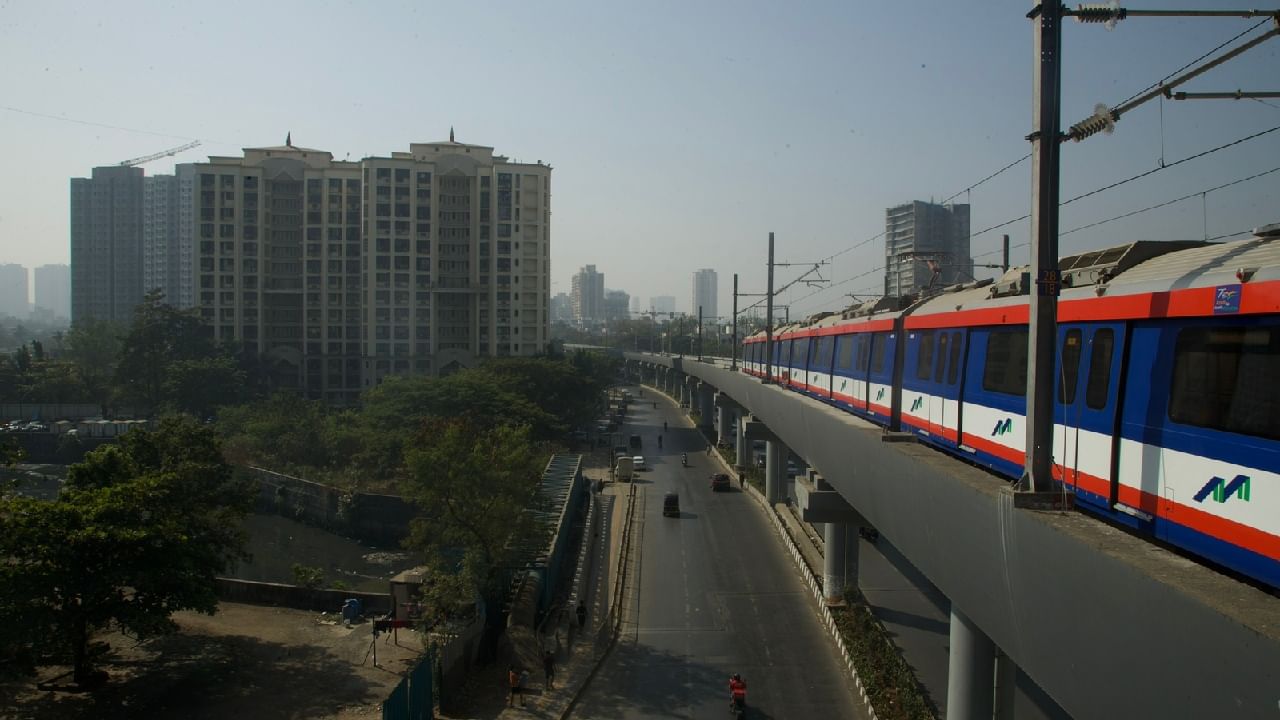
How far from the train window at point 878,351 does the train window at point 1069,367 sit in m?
6.94

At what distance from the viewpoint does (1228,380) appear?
16.0 ft

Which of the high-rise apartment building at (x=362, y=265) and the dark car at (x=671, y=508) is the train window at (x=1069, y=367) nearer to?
the dark car at (x=671, y=508)

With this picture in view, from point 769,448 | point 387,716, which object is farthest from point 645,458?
point 387,716

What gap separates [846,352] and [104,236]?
126 m

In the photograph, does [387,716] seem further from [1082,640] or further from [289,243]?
[289,243]

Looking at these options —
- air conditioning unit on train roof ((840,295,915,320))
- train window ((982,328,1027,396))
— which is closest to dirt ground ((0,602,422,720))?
air conditioning unit on train roof ((840,295,915,320))

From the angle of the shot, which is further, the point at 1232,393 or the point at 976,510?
the point at 976,510

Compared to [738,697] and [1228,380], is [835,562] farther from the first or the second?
[1228,380]

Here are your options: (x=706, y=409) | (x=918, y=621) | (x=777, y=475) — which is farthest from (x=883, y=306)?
(x=706, y=409)

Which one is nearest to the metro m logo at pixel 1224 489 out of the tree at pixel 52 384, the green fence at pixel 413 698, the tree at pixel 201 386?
the green fence at pixel 413 698

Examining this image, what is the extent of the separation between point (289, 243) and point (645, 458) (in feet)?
128

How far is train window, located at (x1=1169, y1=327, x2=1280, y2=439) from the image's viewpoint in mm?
4578

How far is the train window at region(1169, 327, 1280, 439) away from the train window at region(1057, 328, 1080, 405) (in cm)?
133

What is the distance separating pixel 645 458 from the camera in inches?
1897
